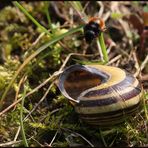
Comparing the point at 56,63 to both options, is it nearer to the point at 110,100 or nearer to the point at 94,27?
the point at 94,27

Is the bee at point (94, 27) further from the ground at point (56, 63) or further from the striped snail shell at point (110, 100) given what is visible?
the striped snail shell at point (110, 100)

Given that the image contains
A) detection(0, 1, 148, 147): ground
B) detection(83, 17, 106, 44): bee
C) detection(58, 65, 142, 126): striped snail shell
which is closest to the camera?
detection(58, 65, 142, 126): striped snail shell

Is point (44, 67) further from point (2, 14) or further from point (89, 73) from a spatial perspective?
point (2, 14)

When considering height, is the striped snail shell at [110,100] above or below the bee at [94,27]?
below

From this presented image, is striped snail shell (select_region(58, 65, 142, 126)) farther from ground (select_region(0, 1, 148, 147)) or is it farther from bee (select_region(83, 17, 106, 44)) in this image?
bee (select_region(83, 17, 106, 44))

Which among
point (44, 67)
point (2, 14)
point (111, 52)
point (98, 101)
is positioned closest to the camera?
point (98, 101)

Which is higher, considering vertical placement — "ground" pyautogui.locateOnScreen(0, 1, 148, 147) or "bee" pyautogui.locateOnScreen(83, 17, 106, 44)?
"bee" pyautogui.locateOnScreen(83, 17, 106, 44)

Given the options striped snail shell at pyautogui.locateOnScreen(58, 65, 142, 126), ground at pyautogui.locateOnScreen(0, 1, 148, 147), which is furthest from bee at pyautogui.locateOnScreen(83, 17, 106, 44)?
striped snail shell at pyautogui.locateOnScreen(58, 65, 142, 126)

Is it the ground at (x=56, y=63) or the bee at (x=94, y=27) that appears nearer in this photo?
the ground at (x=56, y=63)

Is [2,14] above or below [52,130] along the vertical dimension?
above

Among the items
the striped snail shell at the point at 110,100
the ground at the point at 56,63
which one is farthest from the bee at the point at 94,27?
the striped snail shell at the point at 110,100

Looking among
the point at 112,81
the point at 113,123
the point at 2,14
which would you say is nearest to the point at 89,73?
the point at 112,81
